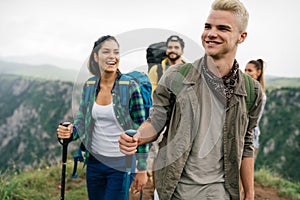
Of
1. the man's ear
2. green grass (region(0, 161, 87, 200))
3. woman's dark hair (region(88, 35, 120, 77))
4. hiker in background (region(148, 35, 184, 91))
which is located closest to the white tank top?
woman's dark hair (region(88, 35, 120, 77))

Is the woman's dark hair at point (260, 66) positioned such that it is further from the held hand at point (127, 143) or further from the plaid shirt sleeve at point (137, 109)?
the held hand at point (127, 143)

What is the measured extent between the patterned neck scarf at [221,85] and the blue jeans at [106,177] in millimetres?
1293

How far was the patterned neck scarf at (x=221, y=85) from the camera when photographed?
6.39 ft

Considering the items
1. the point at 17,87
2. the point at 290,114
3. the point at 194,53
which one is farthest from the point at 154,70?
the point at 17,87

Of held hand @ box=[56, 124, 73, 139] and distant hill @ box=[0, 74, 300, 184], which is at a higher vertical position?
held hand @ box=[56, 124, 73, 139]

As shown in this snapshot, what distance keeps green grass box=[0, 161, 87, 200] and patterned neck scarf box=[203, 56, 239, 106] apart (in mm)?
3769

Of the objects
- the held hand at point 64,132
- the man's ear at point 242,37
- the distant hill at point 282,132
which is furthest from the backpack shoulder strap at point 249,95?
the distant hill at point 282,132

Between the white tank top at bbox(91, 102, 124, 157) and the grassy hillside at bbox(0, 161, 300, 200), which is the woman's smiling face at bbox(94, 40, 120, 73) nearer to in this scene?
the white tank top at bbox(91, 102, 124, 157)

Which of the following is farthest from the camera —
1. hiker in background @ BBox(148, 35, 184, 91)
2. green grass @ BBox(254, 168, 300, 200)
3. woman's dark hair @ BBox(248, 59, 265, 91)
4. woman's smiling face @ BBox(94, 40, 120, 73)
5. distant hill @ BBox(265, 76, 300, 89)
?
distant hill @ BBox(265, 76, 300, 89)

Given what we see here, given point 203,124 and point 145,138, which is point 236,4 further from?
point 145,138

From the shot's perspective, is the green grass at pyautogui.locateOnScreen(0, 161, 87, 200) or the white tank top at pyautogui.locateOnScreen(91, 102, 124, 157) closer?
the white tank top at pyautogui.locateOnScreen(91, 102, 124, 157)

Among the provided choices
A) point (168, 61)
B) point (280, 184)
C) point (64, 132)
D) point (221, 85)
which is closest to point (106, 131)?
point (64, 132)

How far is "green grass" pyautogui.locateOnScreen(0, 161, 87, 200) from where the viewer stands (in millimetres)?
5090

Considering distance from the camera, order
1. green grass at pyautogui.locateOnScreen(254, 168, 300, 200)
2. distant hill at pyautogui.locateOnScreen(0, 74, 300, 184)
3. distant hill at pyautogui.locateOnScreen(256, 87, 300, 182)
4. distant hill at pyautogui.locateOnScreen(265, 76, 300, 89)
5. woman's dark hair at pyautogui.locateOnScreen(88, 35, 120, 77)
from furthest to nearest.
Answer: distant hill at pyautogui.locateOnScreen(265, 76, 300, 89) → distant hill at pyautogui.locateOnScreen(0, 74, 300, 184) → distant hill at pyautogui.locateOnScreen(256, 87, 300, 182) → green grass at pyautogui.locateOnScreen(254, 168, 300, 200) → woman's dark hair at pyautogui.locateOnScreen(88, 35, 120, 77)
